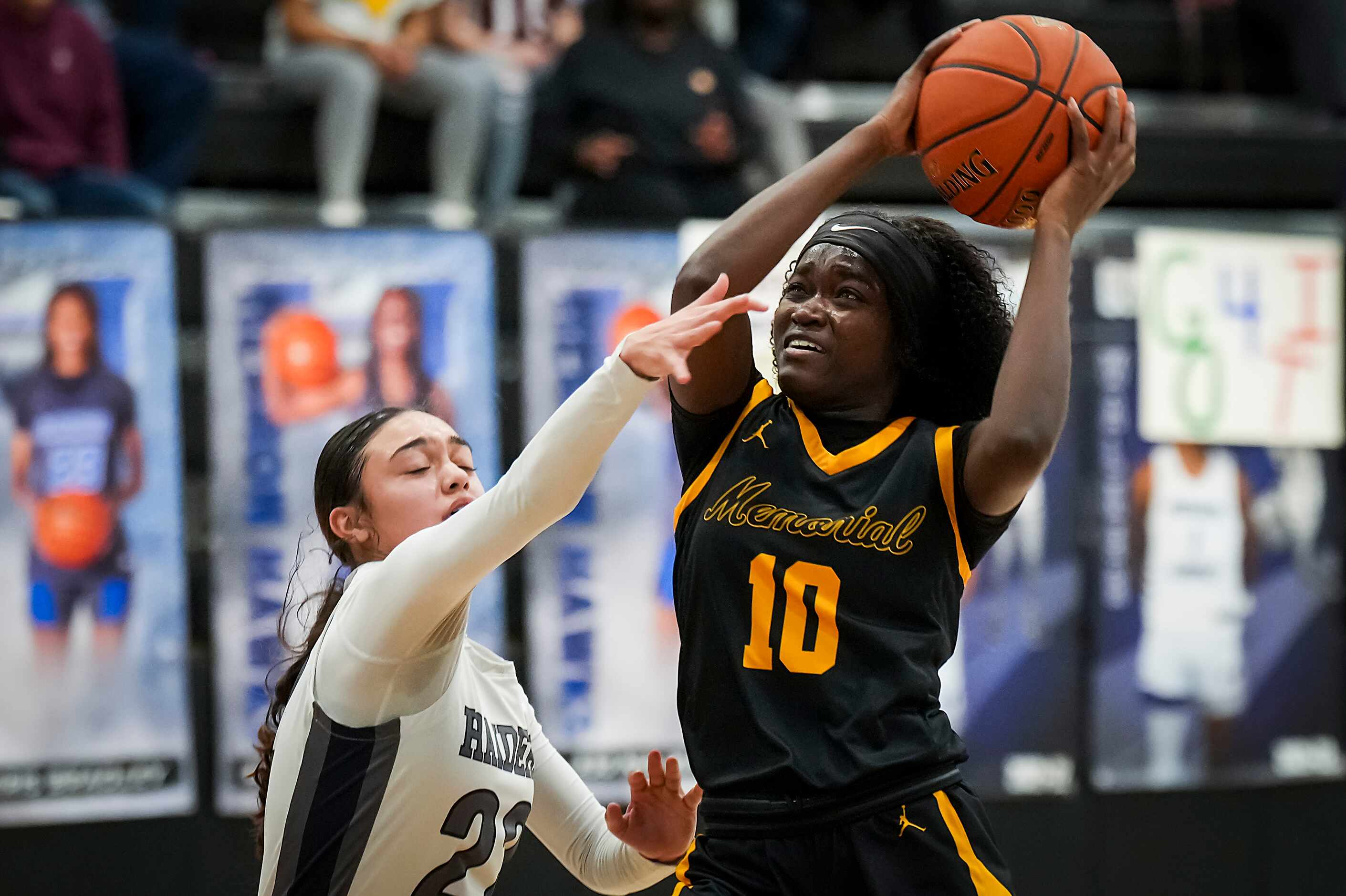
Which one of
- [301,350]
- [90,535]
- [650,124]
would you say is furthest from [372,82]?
[90,535]

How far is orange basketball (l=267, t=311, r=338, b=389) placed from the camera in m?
5.38

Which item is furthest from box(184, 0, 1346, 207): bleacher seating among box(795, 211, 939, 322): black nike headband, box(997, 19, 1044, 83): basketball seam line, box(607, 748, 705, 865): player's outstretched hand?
box(607, 748, 705, 865): player's outstretched hand

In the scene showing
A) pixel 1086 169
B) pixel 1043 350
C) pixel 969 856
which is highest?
pixel 1086 169

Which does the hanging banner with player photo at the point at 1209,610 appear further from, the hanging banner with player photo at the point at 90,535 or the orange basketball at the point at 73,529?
the orange basketball at the point at 73,529

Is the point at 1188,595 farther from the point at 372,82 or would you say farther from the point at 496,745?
the point at 496,745

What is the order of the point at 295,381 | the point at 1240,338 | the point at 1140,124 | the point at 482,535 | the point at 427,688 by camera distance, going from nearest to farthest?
the point at 482,535
the point at 427,688
the point at 295,381
the point at 1240,338
the point at 1140,124

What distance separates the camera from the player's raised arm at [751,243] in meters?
2.38

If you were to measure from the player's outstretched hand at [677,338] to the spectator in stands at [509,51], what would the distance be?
4195mm

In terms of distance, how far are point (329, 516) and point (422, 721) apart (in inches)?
15.9

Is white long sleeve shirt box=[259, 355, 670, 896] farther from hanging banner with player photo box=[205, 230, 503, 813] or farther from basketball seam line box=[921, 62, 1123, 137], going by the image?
hanging banner with player photo box=[205, 230, 503, 813]

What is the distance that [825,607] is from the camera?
2223 millimetres

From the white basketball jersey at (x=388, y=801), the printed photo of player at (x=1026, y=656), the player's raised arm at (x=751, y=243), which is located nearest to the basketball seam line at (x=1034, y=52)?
the player's raised arm at (x=751, y=243)

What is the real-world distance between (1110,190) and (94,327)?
12.8 ft

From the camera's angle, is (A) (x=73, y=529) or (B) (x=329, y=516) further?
(A) (x=73, y=529)
